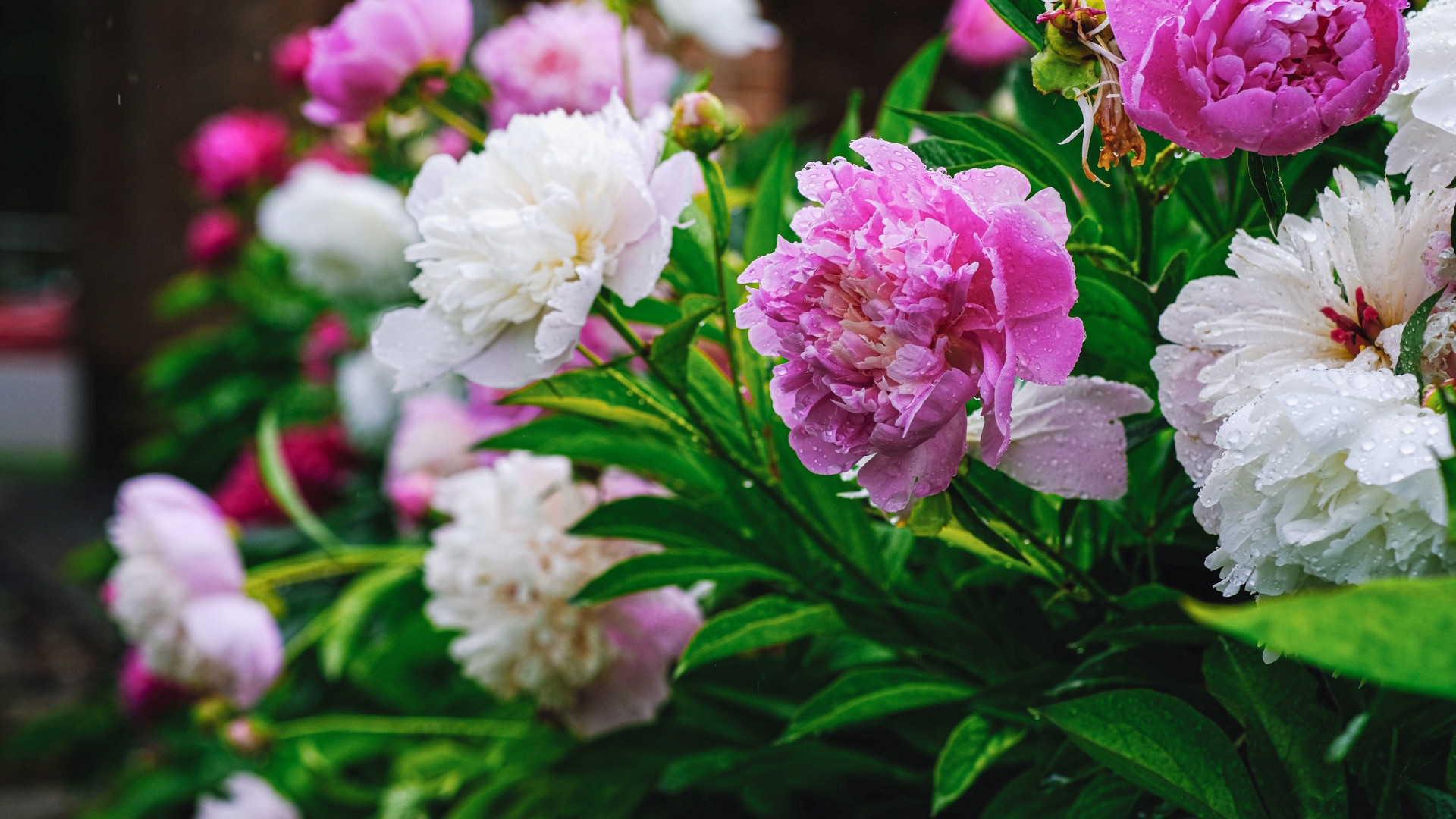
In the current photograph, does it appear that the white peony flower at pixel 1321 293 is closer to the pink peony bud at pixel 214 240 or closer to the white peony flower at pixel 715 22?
the white peony flower at pixel 715 22

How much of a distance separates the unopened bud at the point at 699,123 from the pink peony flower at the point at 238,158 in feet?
4.89

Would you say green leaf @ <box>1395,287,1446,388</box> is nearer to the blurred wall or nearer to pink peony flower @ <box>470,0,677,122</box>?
pink peony flower @ <box>470,0,677,122</box>

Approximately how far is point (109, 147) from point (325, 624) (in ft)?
15.3

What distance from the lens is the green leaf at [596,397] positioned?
40 centimetres

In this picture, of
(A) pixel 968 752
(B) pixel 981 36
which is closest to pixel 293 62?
(B) pixel 981 36

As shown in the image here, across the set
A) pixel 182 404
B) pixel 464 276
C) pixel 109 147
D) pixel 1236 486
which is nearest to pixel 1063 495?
pixel 1236 486

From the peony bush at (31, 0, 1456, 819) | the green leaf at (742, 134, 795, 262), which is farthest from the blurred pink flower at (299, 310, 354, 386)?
the green leaf at (742, 134, 795, 262)

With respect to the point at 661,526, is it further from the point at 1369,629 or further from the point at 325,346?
the point at 325,346

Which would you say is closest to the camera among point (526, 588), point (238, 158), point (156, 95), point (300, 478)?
point (526, 588)

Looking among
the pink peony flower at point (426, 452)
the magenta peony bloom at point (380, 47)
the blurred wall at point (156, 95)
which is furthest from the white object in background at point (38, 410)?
the magenta peony bloom at point (380, 47)

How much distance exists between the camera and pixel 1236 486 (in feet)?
0.81

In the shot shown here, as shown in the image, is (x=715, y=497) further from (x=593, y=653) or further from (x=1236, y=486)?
(x=1236, y=486)

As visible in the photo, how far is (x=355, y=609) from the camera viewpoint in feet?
2.38

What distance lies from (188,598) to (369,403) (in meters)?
0.54
